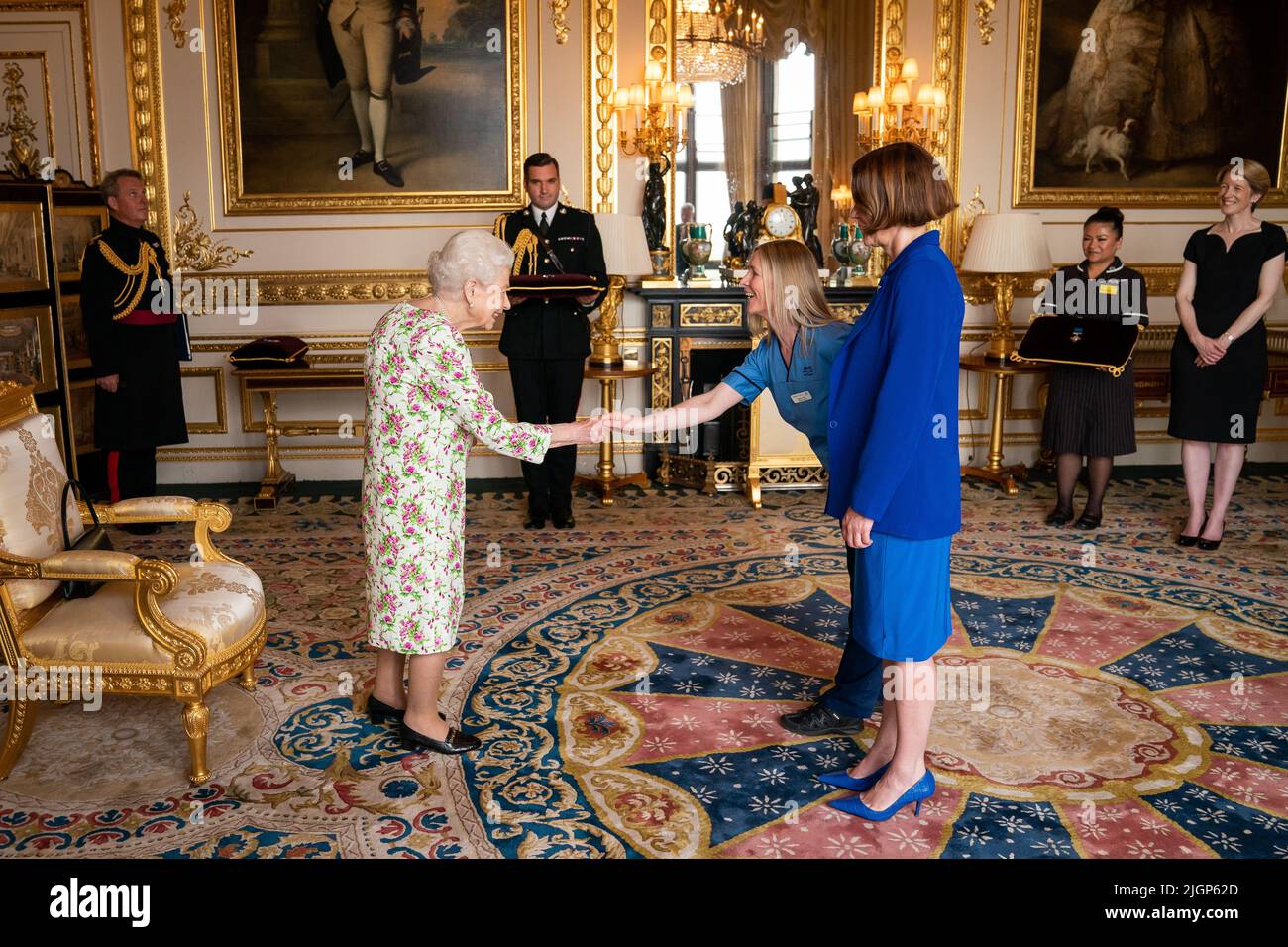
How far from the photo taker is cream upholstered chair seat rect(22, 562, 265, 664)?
3.28m

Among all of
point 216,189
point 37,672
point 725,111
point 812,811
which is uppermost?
point 725,111

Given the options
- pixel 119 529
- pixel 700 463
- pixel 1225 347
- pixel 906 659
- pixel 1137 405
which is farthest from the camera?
pixel 1137 405

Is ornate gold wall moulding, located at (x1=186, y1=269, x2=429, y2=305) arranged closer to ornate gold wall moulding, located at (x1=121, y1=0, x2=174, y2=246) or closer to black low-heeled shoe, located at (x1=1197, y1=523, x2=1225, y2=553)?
ornate gold wall moulding, located at (x1=121, y1=0, x2=174, y2=246)

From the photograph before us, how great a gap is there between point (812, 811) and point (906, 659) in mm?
552

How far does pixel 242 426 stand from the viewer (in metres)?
7.71

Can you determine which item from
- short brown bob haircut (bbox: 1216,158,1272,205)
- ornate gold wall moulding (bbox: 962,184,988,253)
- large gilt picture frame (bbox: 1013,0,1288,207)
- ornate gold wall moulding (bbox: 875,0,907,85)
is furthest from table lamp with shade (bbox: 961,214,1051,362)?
short brown bob haircut (bbox: 1216,158,1272,205)

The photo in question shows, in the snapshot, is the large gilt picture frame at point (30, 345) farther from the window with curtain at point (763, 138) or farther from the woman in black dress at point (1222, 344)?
the woman in black dress at point (1222, 344)

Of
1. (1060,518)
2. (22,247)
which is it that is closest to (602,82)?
(22,247)

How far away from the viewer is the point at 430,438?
3270 mm

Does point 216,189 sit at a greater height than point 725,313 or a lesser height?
greater

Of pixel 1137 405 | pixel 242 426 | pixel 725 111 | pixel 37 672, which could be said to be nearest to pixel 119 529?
pixel 242 426

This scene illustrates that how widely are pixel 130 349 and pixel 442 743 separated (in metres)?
3.96

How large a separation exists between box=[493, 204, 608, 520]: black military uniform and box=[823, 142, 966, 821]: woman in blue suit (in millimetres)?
3414

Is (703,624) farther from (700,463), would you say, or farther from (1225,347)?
(1225,347)
